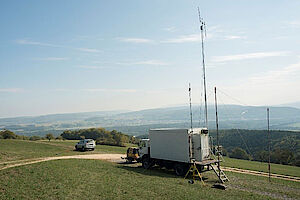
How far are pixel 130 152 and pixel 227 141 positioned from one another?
191 feet

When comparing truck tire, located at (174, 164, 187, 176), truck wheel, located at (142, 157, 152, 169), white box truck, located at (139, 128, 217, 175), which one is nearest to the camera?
white box truck, located at (139, 128, 217, 175)

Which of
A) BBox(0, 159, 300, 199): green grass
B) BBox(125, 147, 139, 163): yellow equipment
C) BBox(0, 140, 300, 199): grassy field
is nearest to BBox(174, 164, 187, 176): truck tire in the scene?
BBox(0, 140, 300, 199): grassy field

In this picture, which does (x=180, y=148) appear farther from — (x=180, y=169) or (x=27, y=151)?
(x=27, y=151)

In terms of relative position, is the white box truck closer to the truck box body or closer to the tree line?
the truck box body

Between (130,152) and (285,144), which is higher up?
(130,152)

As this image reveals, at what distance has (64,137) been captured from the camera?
66.1 m

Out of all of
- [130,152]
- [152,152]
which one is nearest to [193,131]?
[152,152]

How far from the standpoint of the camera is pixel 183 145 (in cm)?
2102

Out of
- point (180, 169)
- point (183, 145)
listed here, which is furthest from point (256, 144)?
point (183, 145)

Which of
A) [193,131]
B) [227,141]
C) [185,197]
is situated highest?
[193,131]

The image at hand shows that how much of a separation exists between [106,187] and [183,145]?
26.8ft

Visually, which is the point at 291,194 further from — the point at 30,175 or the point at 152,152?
the point at 30,175

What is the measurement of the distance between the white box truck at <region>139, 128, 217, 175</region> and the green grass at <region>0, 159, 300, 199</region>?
80.3 inches

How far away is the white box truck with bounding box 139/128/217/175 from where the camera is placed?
2047 cm
